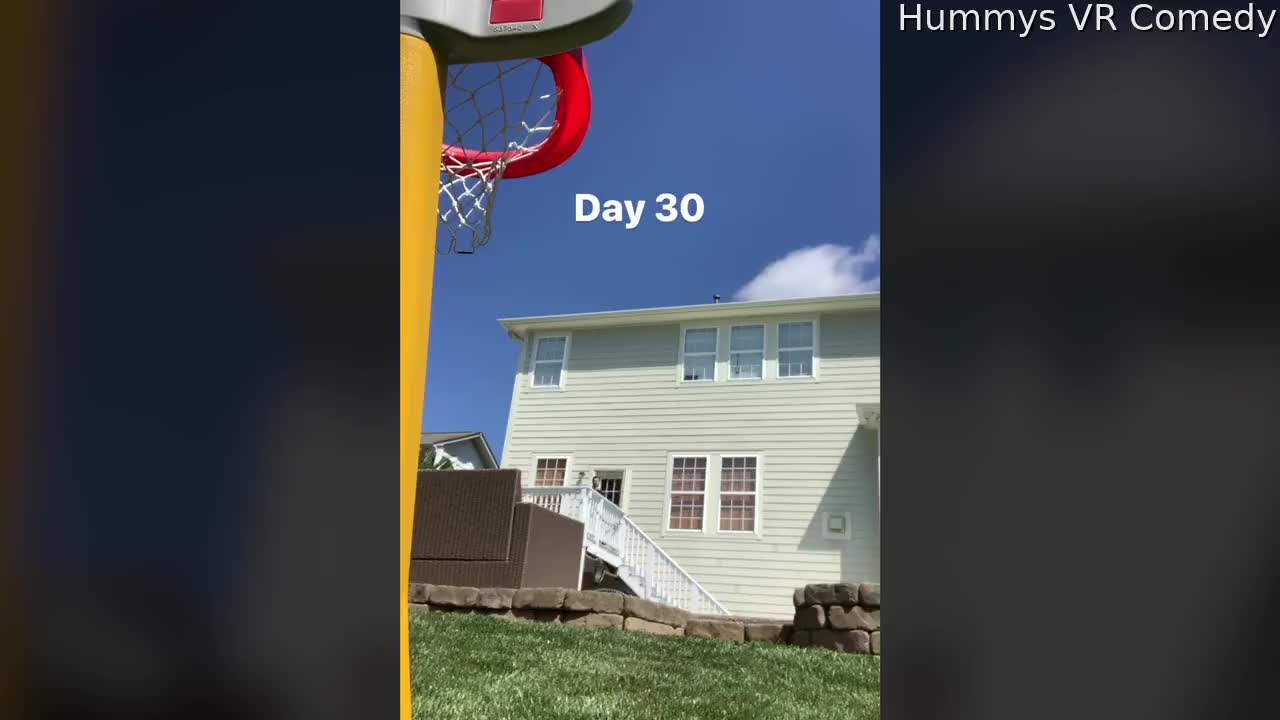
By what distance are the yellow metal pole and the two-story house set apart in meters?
10.5

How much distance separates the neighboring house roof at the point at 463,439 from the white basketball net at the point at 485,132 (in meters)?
12.5

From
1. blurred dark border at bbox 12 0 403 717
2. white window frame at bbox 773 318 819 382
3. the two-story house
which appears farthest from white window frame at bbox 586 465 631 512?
blurred dark border at bbox 12 0 403 717

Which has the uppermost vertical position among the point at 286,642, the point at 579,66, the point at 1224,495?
the point at 579,66

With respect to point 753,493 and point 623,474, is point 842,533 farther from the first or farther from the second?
point 623,474

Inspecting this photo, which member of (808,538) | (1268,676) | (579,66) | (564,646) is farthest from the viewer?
(808,538)

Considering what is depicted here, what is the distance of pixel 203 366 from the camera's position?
0.75m

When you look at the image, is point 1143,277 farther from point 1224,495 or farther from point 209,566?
point 209,566

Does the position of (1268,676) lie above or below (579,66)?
below

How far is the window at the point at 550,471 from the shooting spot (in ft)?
44.2

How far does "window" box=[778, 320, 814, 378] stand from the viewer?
42.3 ft

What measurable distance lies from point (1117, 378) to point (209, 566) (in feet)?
2.59

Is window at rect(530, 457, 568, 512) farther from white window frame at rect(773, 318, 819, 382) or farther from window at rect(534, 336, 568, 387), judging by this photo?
white window frame at rect(773, 318, 819, 382)

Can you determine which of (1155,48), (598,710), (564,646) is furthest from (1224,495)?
(564,646)

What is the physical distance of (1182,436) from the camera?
2.30ft
